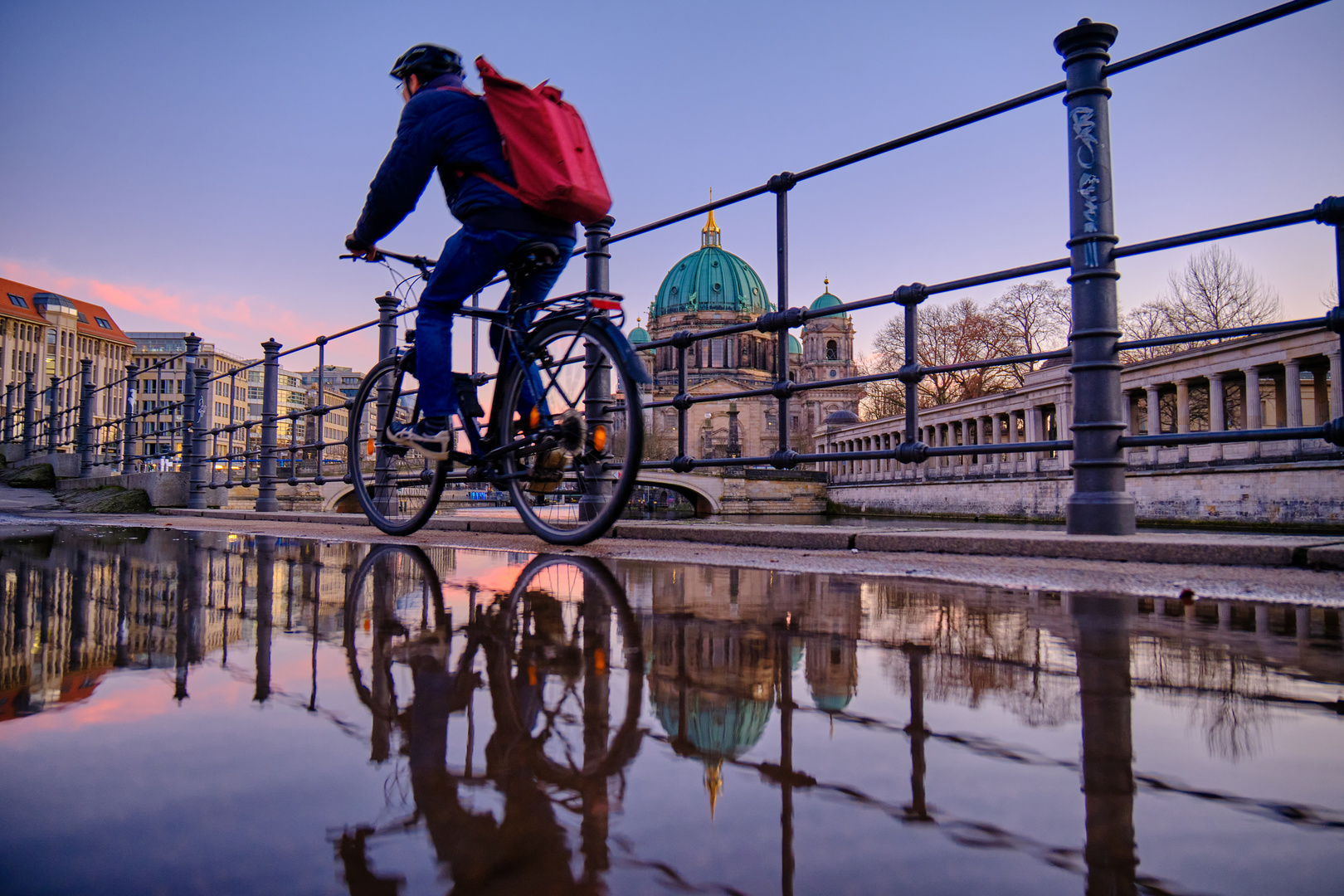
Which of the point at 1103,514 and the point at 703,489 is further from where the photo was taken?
the point at 703,489

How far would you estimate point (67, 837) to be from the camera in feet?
2.23

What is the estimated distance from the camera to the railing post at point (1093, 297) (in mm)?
3152

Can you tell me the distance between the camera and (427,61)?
3430mm

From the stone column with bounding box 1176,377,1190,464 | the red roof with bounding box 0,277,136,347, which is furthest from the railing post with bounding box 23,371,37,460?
the red roof with bounding box 0,277,136,347

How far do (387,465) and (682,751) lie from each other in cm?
455

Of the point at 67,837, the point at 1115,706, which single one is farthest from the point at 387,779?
the point at 1115,706

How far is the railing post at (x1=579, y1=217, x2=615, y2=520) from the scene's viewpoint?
360 cm

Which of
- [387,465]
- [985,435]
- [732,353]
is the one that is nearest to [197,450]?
[387,465]

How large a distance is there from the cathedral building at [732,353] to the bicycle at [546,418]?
202 ft

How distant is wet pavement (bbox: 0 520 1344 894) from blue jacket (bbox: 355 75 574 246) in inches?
73.8

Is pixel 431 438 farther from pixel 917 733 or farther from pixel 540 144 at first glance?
pixel 917 733

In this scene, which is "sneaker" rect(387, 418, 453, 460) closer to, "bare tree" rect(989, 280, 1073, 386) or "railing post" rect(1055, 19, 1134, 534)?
"railing post" rect(1055, 19, 1134, 534)

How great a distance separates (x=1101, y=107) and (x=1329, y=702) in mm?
2927

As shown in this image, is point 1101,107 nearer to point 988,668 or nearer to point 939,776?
point 988,668
